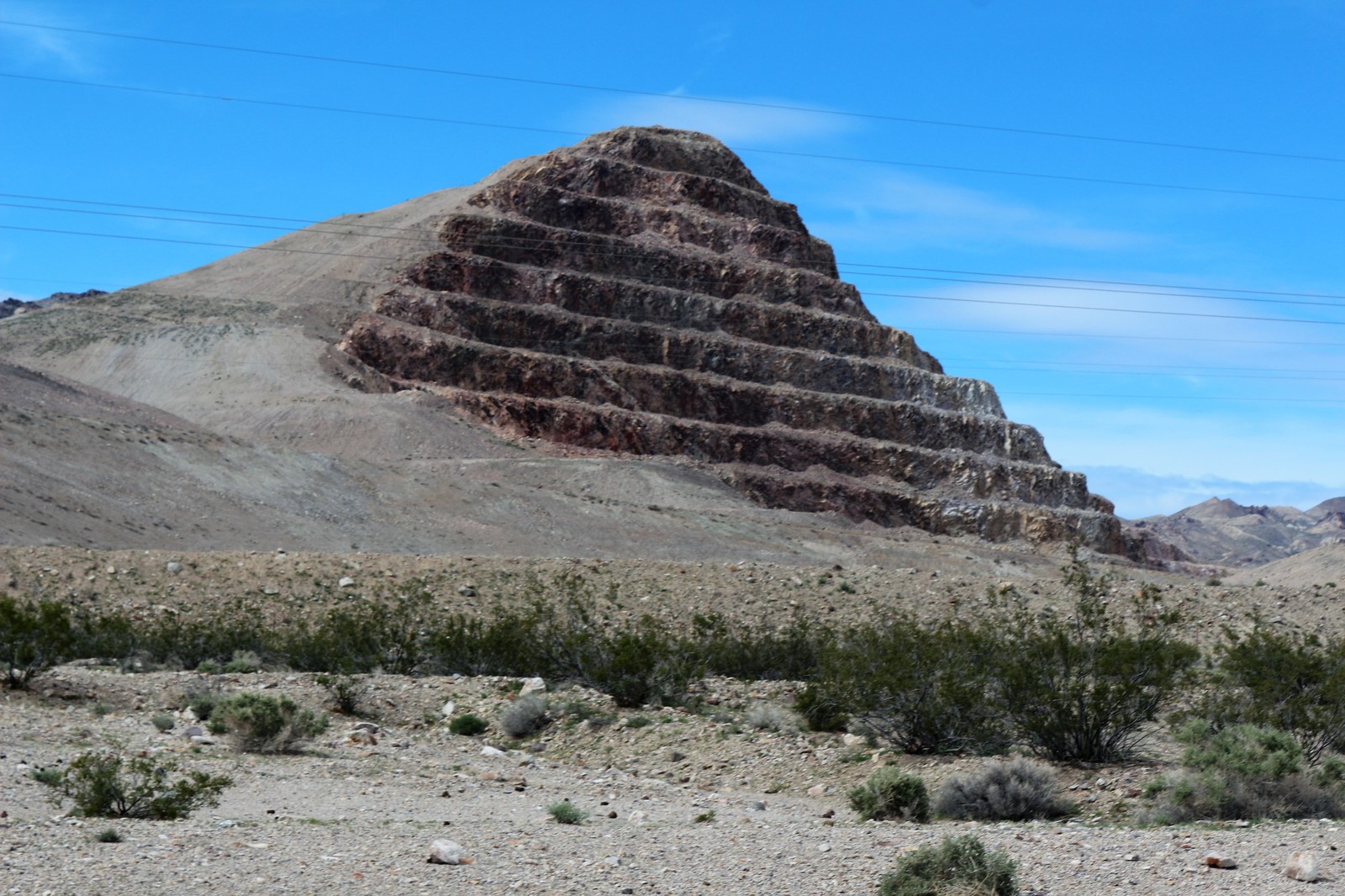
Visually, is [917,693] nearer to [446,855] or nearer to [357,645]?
[446,855]

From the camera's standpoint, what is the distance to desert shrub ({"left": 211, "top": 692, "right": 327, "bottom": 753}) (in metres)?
15.4

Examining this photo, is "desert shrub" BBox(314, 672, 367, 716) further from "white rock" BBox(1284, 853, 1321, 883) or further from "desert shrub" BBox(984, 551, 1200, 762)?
"white rock" BBox(1284, 853, 1321, 883)

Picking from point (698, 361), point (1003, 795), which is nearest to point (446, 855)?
point (1003, 795)

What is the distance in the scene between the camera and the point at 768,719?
1733 cm

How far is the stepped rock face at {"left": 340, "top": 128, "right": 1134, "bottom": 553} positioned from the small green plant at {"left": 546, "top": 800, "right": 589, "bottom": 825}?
72190 mm

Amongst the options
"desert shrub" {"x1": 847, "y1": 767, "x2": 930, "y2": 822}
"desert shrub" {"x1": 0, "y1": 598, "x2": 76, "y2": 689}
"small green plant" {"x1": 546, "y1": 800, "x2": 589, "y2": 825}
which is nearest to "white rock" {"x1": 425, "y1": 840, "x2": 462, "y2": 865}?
"small green plant" {"x1": 546, "y1": 800, "x2": 589, "y2": 825}

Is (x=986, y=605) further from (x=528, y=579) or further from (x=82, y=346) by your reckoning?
(x=82, y=346)

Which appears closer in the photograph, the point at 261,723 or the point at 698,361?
the point at 261,723

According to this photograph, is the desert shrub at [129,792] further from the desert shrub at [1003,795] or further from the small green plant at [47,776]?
the desert shrub at [1003,795]

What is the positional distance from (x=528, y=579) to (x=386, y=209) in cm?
9739

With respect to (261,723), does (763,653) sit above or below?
above

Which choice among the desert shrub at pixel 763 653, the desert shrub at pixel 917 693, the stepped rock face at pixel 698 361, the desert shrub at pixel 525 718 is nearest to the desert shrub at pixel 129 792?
the desert shrub at pixel 525 718

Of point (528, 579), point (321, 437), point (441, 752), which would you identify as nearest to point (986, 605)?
point (528, 579)

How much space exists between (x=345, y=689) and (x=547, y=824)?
792 cm
